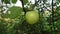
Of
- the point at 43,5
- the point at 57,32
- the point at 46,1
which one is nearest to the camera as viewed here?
the point at 57,32

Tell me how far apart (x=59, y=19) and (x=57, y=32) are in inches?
2.8

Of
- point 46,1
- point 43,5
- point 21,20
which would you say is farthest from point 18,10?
point 46,1

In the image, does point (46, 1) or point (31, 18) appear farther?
point (46, 1)

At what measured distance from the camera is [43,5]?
1.36 m

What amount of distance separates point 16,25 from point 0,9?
946mm

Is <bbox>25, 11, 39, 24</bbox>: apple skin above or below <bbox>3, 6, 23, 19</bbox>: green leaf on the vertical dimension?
below

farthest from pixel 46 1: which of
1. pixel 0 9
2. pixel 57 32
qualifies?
pixel 57 32

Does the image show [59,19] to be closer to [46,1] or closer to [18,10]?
[18,10]

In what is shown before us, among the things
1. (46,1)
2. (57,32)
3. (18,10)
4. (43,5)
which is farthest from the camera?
(46,1)

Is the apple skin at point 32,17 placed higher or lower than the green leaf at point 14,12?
lower

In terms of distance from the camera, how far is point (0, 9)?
4.93 feet

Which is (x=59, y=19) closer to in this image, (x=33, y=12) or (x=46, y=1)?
(x=33, y=12)

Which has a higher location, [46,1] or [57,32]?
[46,1]

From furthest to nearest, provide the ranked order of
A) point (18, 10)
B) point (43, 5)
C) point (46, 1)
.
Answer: point (46, 1), point (43, 5), point (18, 10)
